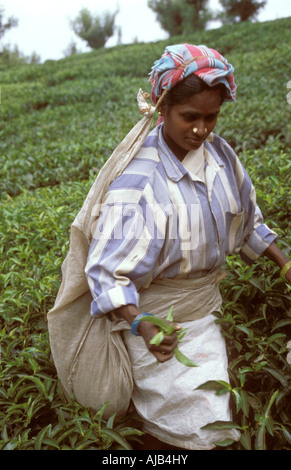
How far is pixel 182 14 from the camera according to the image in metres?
18.9

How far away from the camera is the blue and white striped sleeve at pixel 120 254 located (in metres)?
1.29

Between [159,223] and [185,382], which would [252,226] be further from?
[185,382]

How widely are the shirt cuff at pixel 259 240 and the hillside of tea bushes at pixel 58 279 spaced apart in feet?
0.69

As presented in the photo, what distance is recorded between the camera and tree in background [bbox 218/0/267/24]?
17.7m

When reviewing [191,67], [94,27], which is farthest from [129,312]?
[94,27]

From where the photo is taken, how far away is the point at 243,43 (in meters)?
9.88

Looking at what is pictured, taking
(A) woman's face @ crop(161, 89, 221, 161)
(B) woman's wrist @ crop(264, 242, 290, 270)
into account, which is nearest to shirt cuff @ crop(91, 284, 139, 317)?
(A) woman's face @ crop(161, 89, 221, 161)

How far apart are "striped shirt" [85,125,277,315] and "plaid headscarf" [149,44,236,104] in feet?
0.77

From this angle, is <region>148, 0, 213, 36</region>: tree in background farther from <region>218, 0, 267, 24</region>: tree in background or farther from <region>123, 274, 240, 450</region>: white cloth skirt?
<region>123, 274, 240, 450</region>: white cloth skirt

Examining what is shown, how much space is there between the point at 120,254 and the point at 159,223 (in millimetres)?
165

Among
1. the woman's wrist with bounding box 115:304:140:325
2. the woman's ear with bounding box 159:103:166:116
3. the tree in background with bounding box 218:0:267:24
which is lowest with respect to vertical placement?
the woman's wrist with bounding box 115:304:140:325

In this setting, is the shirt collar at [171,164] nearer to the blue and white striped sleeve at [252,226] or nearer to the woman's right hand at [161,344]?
the blue and white striped sleeve at [252,226]

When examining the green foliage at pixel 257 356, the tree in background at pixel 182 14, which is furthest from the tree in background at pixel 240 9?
the green foliage at pixel 257 356
